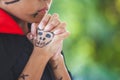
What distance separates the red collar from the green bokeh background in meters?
0.64

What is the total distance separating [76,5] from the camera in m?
1.38

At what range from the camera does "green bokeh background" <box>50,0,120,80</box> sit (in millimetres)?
1357

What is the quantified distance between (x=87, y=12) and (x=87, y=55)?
0.63 ft

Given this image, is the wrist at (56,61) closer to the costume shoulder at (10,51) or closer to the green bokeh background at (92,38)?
the costume shoulder at (10,51)

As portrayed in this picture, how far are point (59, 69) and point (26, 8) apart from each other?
169 mm

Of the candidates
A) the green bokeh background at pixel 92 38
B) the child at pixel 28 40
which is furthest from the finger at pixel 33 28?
the green bokeh background at pixel 92 38

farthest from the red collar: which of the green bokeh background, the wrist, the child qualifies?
the green bokeh background

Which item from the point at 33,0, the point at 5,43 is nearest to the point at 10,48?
the point at 5,43

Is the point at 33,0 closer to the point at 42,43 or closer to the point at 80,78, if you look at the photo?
the point at 42,43

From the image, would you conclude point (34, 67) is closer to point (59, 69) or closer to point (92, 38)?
point (59, 69)

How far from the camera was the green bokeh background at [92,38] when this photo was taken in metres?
1.36

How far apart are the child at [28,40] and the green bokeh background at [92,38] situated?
608 millimetres

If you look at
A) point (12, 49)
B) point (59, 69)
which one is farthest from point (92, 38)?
point (12, 49)

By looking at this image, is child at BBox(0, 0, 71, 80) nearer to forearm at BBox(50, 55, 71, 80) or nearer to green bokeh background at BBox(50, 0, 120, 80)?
forearm at BBox(50, 55, 71, 80)
